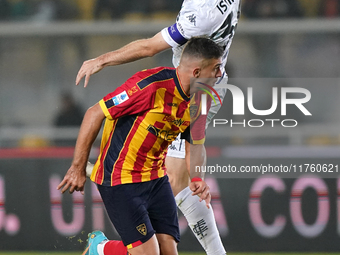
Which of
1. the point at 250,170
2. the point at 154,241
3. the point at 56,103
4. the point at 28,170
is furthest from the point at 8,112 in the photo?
the point at 154,241

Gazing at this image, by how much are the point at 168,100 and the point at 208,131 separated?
6.53 feet

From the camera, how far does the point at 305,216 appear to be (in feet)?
14.1

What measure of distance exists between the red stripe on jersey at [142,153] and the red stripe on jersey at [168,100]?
3.1 inches

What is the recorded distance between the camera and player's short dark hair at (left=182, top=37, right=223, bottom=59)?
2.57 m

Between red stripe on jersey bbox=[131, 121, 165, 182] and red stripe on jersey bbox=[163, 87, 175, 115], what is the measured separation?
0.08m

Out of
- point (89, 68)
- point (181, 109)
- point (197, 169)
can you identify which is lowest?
point (197, 169)

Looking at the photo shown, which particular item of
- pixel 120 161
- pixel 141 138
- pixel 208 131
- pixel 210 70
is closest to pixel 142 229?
pixel 120 161

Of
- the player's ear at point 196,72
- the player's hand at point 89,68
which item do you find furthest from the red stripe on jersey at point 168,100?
the player's hand at point 89,68

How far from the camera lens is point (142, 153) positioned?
272 centimetres

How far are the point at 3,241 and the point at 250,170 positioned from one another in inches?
84.3

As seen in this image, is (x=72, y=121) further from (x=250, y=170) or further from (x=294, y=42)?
(x=294, y=42)

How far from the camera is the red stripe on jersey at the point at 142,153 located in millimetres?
2685

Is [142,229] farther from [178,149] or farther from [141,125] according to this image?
[178,149]

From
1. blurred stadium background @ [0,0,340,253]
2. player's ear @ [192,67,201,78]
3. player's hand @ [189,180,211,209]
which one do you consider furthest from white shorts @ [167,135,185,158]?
blurred stadium background @ [0,0,340,253]
